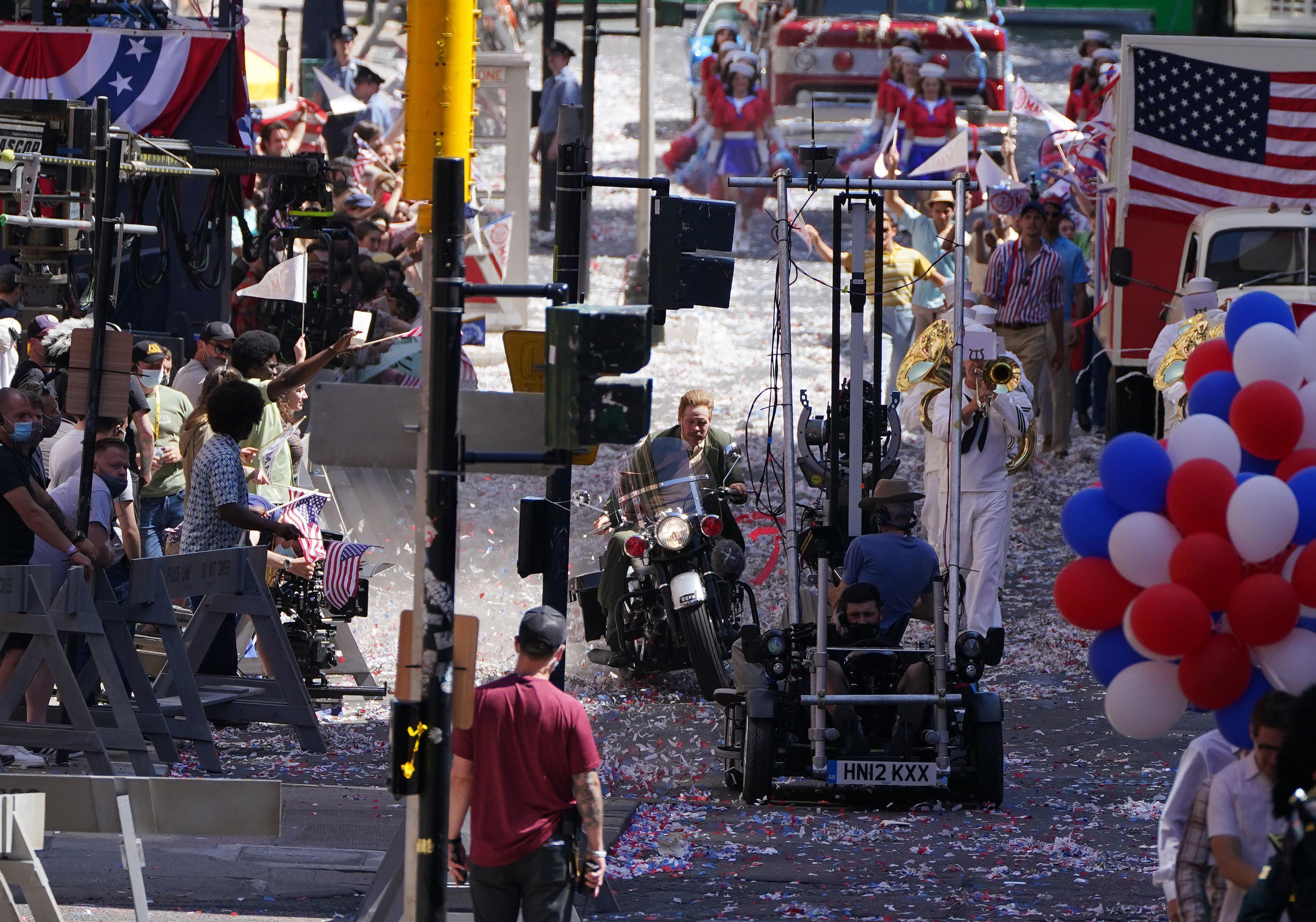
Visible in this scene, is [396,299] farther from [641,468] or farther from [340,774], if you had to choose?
[340,774]

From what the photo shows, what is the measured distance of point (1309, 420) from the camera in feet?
22.2

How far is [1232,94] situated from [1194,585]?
1236 centimetres

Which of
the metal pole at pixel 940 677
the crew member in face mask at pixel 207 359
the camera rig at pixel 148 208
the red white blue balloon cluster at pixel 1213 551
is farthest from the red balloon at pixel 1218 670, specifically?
the crew member in face mask at pixel 207 359

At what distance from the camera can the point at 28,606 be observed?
966cm

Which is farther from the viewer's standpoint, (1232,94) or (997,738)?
(1232,94)

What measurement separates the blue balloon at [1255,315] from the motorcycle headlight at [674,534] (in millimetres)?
5297

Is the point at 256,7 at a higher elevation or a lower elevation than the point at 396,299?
higher

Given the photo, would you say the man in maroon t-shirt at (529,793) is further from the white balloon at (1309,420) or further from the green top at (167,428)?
the green top at (167,428)

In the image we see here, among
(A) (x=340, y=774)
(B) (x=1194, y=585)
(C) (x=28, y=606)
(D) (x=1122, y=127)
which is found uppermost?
(D) (x=1122, y=127)

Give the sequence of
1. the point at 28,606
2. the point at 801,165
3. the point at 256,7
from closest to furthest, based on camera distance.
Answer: the point at 28,606, the point at 801,165, the point at 256,7

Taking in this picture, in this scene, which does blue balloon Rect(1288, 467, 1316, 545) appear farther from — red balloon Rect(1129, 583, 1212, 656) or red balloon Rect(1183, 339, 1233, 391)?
red balloon Rect(1183, 339, 1233, 391)

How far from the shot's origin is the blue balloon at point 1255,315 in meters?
7.07

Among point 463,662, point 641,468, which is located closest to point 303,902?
point 463,662

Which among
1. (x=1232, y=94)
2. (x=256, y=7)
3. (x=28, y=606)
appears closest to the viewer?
(x=28, y=606)
